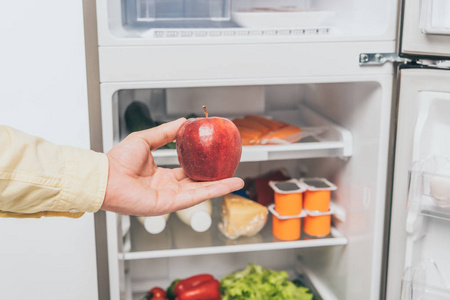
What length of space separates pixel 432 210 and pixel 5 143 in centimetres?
94

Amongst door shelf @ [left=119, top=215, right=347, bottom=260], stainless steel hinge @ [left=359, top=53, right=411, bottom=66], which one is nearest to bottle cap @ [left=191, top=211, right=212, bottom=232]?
door shelf @ [left=119, top=215, right=347, bottom=260]

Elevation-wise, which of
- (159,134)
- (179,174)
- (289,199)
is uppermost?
(159,134)

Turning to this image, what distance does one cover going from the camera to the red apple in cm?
118

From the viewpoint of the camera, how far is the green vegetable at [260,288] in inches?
66.2

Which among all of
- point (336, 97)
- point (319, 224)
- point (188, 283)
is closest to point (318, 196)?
point (319, 224)

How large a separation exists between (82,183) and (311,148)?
2.33 feet

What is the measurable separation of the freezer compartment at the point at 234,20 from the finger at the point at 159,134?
0.69 feet

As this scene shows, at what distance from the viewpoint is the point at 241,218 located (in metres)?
1.60

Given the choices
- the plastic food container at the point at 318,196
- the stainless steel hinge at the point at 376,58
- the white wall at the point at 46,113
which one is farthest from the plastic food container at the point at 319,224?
the white wall at the point at 46,113

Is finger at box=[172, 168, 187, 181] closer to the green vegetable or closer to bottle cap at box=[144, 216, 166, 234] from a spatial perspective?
bottle cap at box=[144, 216, 166, 234]

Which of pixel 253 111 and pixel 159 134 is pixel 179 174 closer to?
pixel 159 134

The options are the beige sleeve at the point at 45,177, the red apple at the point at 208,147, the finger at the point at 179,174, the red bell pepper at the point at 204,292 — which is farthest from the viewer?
the red bell pepper at the point at 204,292

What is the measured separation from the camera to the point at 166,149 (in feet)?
4.95

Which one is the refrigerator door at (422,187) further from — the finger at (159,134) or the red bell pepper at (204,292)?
the red bell pepper at (204,292)
